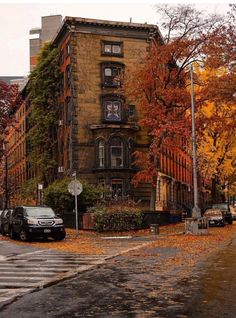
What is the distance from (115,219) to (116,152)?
14308 mm

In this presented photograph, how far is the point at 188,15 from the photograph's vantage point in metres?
38.9

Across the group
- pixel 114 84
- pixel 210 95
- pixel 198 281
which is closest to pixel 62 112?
pixel 114 84

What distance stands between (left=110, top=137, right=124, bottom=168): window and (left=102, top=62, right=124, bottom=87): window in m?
4.97

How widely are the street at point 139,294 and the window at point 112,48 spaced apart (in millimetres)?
34525

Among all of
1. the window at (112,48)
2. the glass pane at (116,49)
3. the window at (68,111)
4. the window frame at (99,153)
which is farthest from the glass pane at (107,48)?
the window frame at (99,153)

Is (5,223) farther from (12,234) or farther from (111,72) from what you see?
(111,72)

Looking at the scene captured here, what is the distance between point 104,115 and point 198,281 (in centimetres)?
3567

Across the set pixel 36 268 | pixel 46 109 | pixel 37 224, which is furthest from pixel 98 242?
pixel 46 109

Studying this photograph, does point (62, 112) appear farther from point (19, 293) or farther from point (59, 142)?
point (19, 293)

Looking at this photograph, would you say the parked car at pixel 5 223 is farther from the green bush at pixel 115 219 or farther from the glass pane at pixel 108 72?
the glass pane at pixel 108 72

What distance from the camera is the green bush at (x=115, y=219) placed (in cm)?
3212

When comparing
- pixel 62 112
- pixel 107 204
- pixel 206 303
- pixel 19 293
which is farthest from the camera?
pixel 62 112

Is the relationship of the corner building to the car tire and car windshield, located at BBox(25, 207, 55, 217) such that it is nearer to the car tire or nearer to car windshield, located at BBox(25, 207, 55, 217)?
the car tire

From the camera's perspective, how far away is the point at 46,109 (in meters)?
52.8
